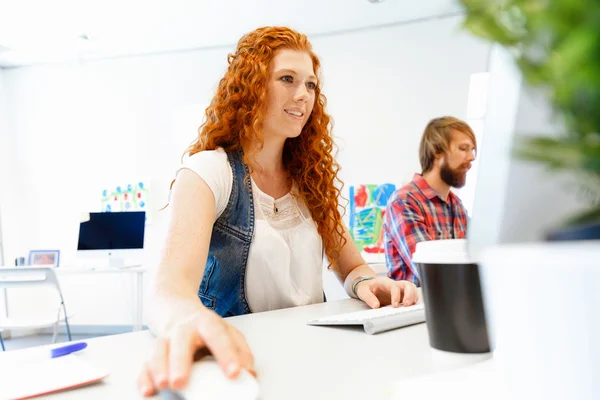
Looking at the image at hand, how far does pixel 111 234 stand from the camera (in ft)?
14.2

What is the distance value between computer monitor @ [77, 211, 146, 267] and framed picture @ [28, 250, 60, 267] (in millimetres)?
794

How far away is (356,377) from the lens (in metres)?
0.59

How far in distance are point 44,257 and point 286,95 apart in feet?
14.2

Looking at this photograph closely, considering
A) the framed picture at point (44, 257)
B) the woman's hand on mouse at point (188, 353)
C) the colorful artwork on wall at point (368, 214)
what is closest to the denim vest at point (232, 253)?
the woman's hand on mouse at point (188, 353)

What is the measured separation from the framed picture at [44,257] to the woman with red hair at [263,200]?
13.5 feet

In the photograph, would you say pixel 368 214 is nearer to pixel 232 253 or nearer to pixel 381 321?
pixel 232 253

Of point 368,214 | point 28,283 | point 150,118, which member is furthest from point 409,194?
point 150,118

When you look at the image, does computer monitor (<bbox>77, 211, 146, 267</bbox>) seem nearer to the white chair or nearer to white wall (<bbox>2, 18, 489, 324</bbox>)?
white wall (<bbox>2, 18, 489, 324</bbox>)

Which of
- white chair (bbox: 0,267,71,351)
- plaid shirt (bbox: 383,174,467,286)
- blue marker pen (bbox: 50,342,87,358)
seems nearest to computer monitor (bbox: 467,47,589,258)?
blue marker pen (bbox: 50,342,87,358)

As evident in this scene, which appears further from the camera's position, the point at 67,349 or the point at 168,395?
Result: the point at 67,349

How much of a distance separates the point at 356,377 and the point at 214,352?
171 mm

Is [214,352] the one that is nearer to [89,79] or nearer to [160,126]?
[160,126]

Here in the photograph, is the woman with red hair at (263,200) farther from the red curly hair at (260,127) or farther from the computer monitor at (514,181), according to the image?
the computer monitor at (514,181)

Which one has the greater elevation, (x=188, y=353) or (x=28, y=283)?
(x=188, y=353)
